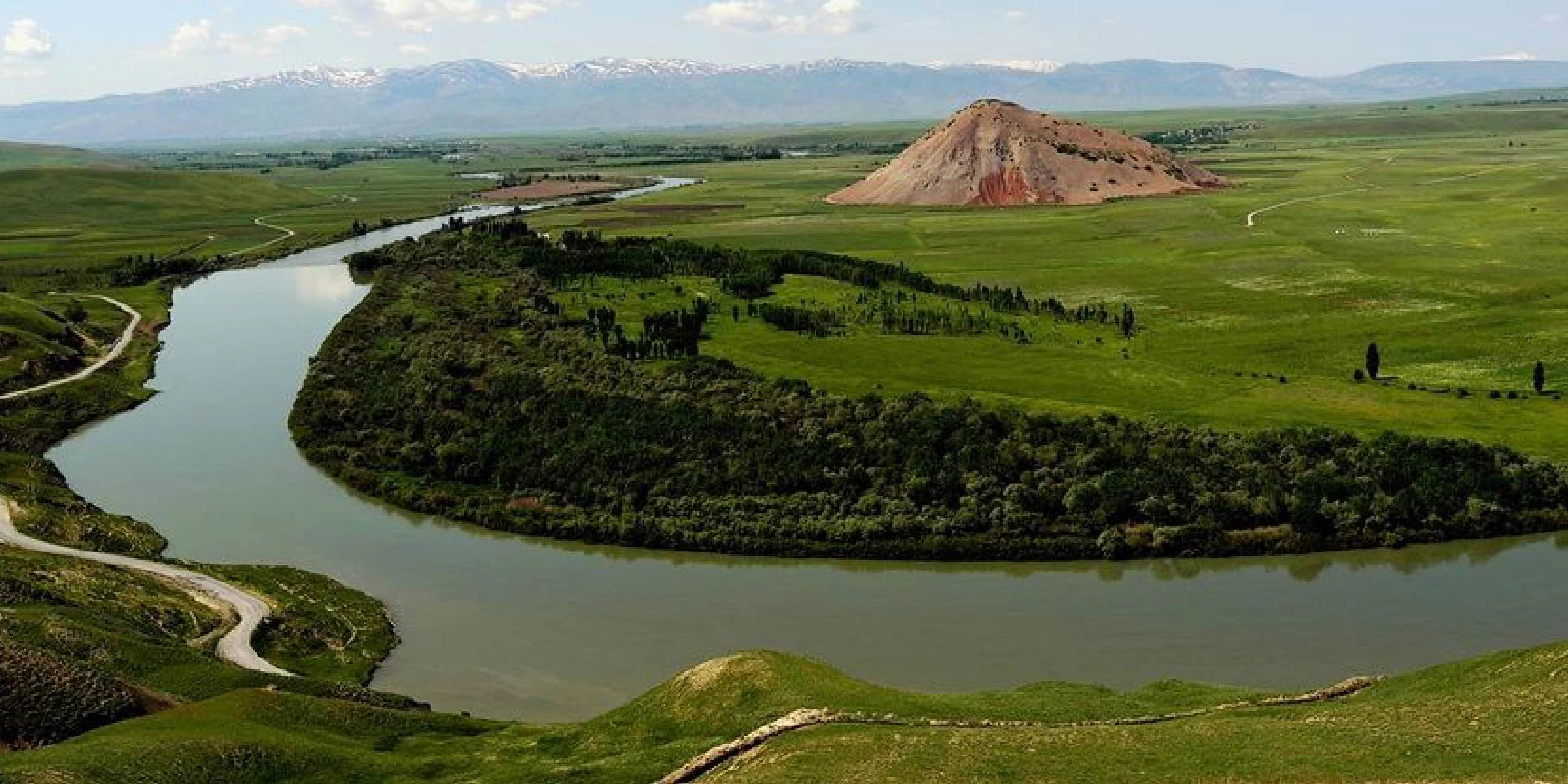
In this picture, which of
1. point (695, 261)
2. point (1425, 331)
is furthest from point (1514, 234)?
point (695, 261)

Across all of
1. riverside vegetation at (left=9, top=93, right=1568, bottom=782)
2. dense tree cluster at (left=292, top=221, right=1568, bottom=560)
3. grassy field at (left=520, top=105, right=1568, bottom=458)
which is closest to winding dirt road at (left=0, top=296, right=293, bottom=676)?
riverside vegetation at (left=9, top=93, right=1568, bottom=782)

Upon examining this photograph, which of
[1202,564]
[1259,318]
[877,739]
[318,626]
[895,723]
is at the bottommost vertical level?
[318,626]

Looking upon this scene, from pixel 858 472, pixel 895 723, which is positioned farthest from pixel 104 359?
pixel 895 723

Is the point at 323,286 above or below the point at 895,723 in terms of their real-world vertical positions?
above

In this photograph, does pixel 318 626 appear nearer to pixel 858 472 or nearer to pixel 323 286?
pixel 858 472

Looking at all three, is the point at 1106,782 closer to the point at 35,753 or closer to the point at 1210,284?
the point at 35,753

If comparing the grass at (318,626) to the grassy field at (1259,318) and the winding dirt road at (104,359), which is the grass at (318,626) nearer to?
the grassy field at (1259,318)

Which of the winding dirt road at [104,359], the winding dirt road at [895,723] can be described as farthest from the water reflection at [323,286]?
the winding dirt road at [895,723]
